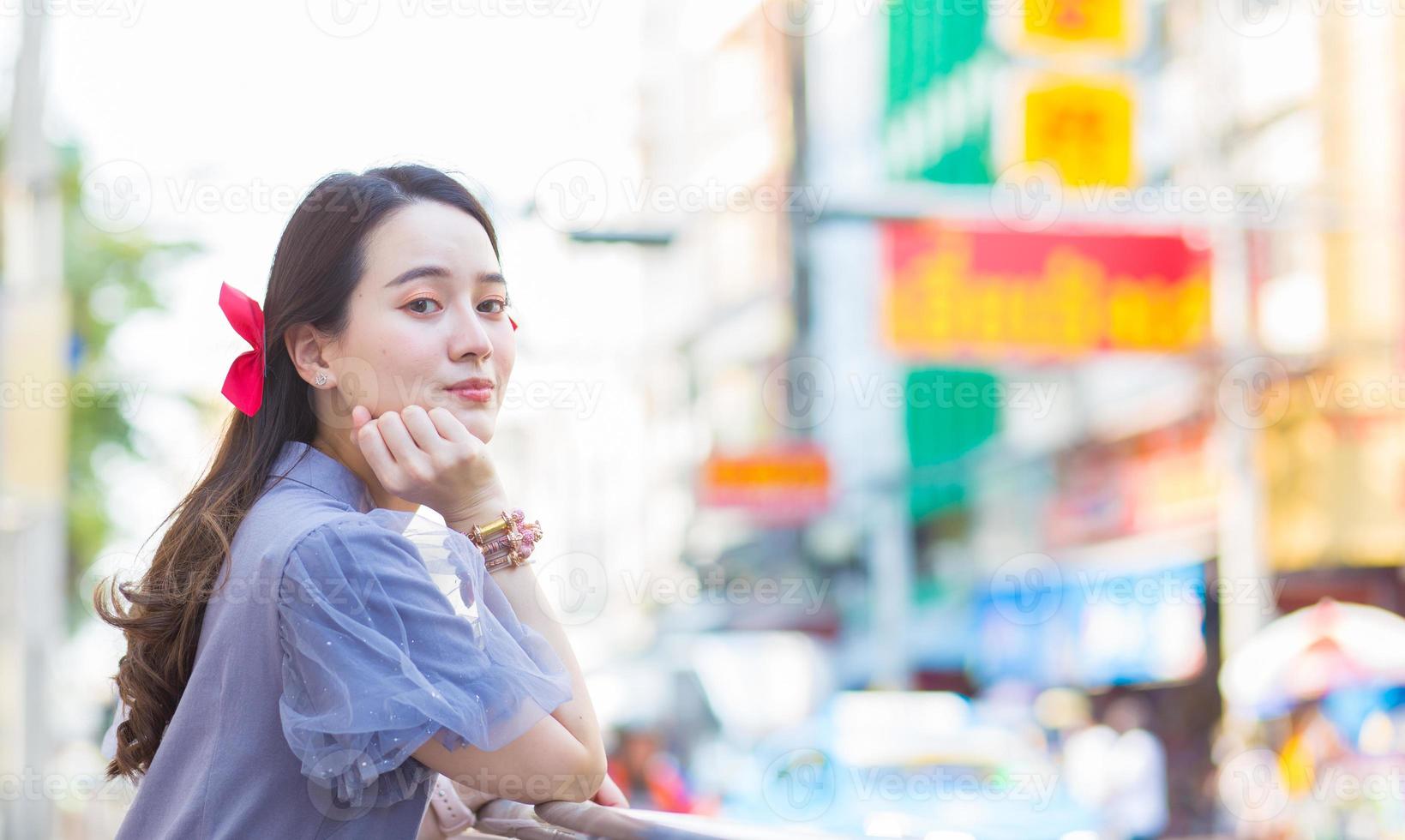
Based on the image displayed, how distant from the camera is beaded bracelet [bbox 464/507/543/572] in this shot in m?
1.83

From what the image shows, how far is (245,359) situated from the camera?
203 cm

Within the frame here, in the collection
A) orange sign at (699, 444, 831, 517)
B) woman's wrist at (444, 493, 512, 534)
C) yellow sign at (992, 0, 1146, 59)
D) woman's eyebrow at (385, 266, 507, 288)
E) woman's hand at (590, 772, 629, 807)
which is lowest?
orange sign at (699, 444, 831, 517)

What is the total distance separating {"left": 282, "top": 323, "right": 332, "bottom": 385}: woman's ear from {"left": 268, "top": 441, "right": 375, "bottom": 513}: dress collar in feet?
0.31

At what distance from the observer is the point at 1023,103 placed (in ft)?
30.0

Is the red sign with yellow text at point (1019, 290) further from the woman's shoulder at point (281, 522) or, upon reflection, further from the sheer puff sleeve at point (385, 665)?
the sheer puff sleeve at point (385, 665)

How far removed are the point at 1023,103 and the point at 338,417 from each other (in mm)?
7755

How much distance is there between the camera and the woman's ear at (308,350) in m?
1.98

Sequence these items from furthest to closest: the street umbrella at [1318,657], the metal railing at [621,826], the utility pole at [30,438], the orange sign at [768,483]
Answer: the orange sign at [768,483], the street umbrella at [1318,657], the utility pole at [30,438], the metal railing at [621,826]

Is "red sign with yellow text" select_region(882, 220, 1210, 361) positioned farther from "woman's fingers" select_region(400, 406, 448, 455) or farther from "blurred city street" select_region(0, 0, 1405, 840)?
"woman's fingers" select_region(400, 406, 448, 455)

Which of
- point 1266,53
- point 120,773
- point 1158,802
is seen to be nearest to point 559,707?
point 120,773

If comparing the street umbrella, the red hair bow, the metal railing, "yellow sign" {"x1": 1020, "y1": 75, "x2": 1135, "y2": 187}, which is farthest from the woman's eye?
the street umbrella

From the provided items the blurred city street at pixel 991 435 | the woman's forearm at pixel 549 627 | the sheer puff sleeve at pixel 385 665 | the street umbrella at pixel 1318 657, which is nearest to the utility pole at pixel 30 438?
the blurred city street at pixel 991 435

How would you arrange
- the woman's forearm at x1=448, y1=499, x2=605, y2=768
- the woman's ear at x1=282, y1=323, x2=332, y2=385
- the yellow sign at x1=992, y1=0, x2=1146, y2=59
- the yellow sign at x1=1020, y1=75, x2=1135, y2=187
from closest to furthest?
the woman's forearm at x1=448, y1=499, x2=605, y2=768, the woman's ear at x1=282, y1=323, x2=332, y2=385, the yellow sign at x1=1020, y1=75, x2=1135, y2=187, the yellow sign at x1=992, y1=0, x2=1146, y2=59

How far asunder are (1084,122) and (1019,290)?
1554 mm
